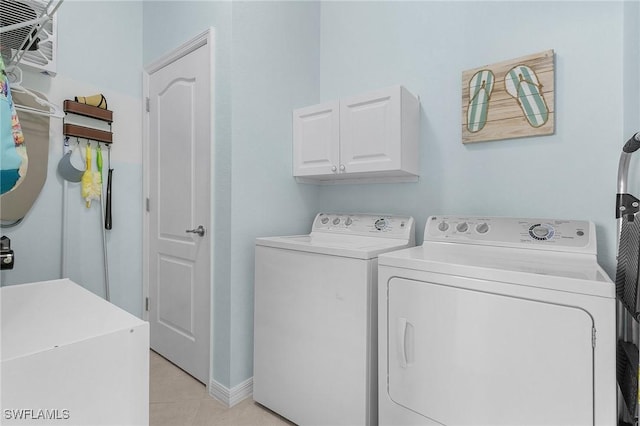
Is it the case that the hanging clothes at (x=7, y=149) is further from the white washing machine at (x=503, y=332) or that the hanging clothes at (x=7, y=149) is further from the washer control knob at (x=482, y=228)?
the washer control knob at (x=482, y=228)

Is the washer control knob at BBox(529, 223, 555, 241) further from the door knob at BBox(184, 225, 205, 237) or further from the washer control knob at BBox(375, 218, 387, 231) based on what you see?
the door knob at BBox(184, 225, 205, 237)

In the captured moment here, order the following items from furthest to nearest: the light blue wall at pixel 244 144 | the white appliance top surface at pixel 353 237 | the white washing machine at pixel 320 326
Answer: the light blue wall at pixel 244 144 < the white appliance top surface at pixel 353 237 < the white washing machine at pixel 320 326

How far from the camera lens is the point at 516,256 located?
146 centimetres

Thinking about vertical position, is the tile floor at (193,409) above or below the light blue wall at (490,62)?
below

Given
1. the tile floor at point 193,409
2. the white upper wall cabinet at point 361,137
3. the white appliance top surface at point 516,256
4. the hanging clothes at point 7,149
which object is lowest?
the tile floor at point 193,409

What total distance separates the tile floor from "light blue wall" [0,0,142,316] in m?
0.79

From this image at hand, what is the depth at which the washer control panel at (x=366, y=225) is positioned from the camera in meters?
1.92

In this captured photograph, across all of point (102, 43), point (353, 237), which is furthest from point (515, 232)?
point (102, 43)

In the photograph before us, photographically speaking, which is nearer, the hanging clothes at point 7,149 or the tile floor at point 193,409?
the hanging clothes at point 7,149

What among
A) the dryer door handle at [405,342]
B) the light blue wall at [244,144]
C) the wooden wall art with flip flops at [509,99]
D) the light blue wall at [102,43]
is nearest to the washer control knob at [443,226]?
the wooden wall art with flip flops at [509,99]

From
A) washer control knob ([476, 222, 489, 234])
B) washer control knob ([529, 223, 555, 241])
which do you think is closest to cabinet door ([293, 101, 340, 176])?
washer control knob ([476, 222, 489, 234])

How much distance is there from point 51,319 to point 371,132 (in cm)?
164

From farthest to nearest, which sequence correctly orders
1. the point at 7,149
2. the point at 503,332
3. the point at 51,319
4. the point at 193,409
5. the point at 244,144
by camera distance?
the point at 244,144 → the point at 193,409 → the point at 503,332 → the point at 51,319 → the point at 7,149

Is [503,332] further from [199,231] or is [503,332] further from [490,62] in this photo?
[199,231]
